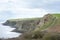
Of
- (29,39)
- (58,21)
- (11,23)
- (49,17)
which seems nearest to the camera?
(29,39)

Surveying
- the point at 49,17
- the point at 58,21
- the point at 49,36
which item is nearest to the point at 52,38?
the point at 49,36

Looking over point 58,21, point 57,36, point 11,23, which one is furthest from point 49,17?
point 11,23

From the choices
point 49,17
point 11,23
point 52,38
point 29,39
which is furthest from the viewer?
point 11,23

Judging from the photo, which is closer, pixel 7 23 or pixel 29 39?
pixel 29 39

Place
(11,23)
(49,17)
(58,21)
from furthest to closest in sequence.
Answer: (11,23) < (49,17) < (58,21)

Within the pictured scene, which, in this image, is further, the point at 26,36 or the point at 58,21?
the point at 58,21

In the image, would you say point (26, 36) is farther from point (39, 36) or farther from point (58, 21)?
point (58, 21)

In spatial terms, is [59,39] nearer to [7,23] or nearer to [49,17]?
[49,17]

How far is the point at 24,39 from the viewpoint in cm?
3519

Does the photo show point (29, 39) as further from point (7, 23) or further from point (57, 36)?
point (7, 23)

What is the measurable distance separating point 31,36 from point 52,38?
24.7 ft

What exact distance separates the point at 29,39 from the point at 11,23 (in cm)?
14107

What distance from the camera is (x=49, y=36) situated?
28.8 m

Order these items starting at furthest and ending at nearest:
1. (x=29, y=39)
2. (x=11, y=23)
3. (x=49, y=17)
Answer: (x=11, y=23) → (x=49, y=17) → (x=29, y=39)
